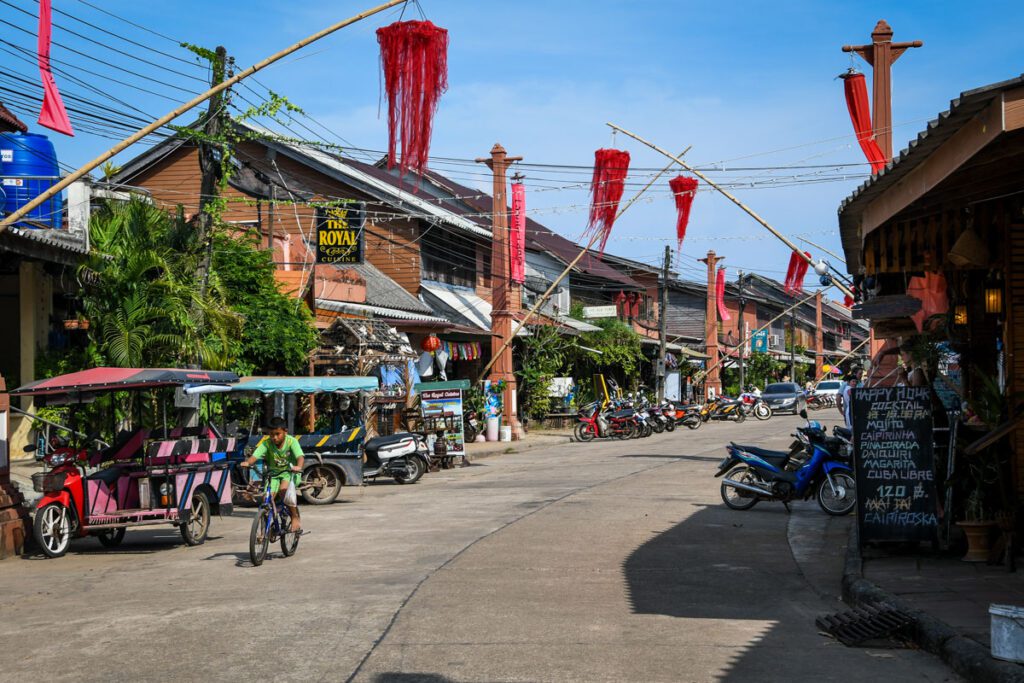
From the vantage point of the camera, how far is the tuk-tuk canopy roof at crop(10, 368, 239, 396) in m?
13.4

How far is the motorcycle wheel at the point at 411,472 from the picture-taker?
22.3 meters

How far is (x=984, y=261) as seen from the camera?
37.2ft

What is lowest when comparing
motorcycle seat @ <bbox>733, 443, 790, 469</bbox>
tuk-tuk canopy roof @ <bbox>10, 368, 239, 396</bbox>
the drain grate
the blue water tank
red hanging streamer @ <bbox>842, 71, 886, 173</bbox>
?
the drain grate

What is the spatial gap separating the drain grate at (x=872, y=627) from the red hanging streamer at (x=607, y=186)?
23.5 meters

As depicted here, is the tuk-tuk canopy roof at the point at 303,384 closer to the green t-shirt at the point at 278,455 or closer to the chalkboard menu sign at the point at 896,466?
the green t-shirt at the point at 278,455

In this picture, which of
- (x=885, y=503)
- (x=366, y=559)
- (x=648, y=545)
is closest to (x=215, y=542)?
(x=366, y=559)

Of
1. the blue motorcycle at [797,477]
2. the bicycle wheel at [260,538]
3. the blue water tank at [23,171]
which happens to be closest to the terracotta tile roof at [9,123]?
the blue water tank at [23,171]

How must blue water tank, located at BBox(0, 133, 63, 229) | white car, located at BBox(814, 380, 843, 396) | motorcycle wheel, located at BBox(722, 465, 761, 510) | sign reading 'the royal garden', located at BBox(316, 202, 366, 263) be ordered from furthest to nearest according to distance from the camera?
white car, located at BBox(814, 380, 843, 396) → sign reading 'the royal garden', located at BBox(316, 202, 366, 263) → blue water tank, located at BBox(0, 133, 63, 229) → motorcycle wheel, located at BBox(722, 465, 761, 510)

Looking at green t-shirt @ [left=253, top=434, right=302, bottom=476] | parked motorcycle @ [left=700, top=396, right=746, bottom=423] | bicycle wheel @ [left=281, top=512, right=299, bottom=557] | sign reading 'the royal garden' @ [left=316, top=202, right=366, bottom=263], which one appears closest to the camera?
bicycle wheel @ [left=281, top=512, right=299, bottom=557]

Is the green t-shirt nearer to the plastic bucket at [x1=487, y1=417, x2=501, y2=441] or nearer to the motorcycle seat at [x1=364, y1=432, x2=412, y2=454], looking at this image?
the motorcycle seat at [x1=364, y1=432, x2=412, y2=454]

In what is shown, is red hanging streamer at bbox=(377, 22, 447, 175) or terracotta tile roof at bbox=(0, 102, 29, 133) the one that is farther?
terracotta tile roof at bbox=(0, 102, 29, 133)

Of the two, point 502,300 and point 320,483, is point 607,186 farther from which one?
point 320,483

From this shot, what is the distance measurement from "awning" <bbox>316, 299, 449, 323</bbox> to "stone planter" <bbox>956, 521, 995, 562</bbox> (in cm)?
2118

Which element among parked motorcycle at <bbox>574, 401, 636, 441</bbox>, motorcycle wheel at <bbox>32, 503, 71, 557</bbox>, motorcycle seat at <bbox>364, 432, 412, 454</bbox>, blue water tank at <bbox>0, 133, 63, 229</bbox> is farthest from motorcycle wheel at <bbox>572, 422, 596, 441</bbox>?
motorcycle wheel at <bbox>32, 503, 71, 557</bbox>
